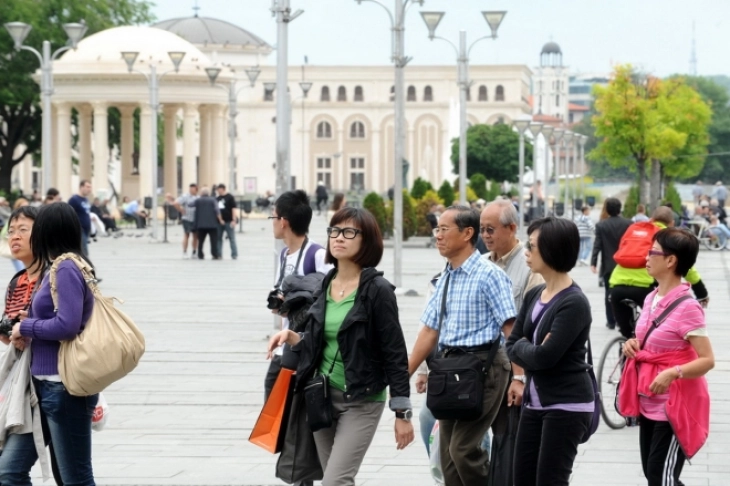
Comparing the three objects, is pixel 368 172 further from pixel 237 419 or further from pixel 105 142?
pixel 237 419

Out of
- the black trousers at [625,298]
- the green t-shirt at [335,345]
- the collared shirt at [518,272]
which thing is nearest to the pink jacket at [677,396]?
the collared shirt at [518,272]

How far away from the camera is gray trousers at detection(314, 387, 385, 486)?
245 inches

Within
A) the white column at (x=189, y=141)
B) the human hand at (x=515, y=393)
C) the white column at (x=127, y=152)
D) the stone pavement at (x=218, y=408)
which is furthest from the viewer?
the white column at (x=127, y=152)

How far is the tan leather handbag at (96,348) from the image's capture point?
618 centimetres

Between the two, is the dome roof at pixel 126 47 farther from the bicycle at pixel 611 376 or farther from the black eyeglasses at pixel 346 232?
the black eyeglasses at pixel 346 232

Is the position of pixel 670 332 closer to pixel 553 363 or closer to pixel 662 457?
pixel 662 457

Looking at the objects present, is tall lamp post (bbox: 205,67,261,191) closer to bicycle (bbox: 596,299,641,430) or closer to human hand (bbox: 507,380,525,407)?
bicycle (bbox: 596,299,641,430)

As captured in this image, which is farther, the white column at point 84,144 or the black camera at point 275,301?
the white column at point 84,144

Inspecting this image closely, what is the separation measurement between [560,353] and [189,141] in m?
64.3

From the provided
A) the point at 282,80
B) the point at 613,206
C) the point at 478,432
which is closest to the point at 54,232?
the point at 478,432

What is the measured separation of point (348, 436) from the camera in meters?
6.29

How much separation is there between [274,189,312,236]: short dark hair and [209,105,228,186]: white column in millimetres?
63051

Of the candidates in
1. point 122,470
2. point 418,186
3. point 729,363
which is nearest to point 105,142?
point 418,186

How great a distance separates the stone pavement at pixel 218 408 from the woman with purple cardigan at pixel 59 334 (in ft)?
6.68
